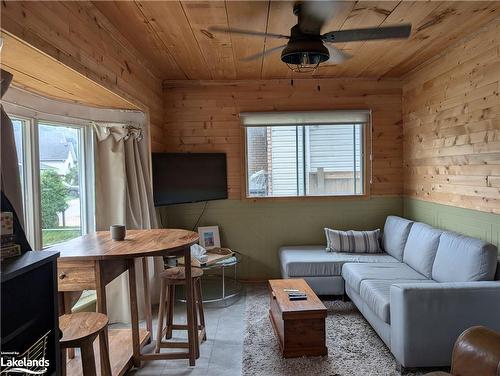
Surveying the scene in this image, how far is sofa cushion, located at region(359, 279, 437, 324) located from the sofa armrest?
0.24 meters

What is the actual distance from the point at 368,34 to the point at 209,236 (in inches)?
116

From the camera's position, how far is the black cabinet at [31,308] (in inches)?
55.7

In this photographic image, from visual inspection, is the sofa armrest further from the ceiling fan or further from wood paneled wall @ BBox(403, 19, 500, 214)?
the ceiling fan

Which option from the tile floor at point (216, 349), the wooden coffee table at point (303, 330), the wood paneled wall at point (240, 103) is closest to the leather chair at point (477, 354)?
the wooden coffee table at point (303, 330)

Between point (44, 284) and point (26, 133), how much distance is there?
1.62m

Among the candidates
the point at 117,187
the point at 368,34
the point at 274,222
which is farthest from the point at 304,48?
the point at 274,222

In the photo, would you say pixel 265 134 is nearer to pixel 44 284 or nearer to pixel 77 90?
pixel 77 90

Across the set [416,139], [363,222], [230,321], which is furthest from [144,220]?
[416,139]

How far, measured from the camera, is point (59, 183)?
124 inches

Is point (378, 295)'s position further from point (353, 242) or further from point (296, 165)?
point (296, 165)

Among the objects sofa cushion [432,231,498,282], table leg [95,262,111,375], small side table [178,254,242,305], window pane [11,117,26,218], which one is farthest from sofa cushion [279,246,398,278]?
window pane [11,117,26,218]

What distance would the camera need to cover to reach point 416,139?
433 centimetres

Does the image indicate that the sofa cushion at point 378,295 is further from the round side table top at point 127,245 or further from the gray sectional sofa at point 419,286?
the round side table top at point 127,245
